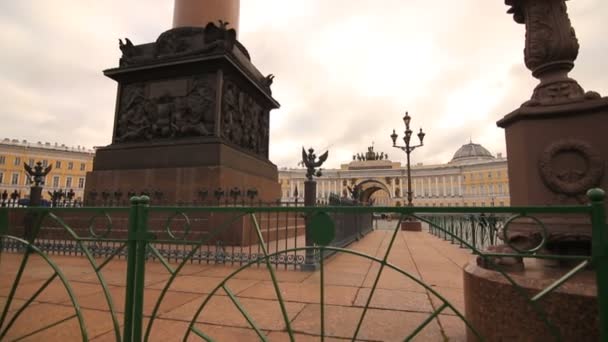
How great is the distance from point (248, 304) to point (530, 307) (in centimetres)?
262

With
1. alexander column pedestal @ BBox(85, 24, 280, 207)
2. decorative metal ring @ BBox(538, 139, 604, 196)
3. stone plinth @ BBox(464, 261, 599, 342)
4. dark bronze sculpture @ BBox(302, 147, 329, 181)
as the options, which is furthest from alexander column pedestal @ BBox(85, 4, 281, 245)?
decorative metal ring @ BBox(538, 139, 604, 196)

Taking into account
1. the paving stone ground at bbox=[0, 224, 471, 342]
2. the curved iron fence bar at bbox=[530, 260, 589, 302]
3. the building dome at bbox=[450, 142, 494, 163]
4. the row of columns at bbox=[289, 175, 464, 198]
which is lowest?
the paving stone ground at bbox=[0, 224, 471, 342]

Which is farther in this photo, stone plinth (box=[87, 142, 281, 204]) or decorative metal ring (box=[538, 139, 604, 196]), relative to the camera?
stone plinth (box=[87, 142, 281, 204])

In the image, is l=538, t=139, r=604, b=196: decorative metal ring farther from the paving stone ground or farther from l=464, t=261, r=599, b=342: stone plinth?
the paving stone ground

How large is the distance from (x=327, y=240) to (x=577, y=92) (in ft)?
7.96

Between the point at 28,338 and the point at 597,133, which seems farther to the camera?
the point at 28,338

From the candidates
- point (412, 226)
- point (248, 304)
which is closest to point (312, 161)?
point (248, 304)

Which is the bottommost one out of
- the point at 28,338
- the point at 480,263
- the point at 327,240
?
the point at 28,338

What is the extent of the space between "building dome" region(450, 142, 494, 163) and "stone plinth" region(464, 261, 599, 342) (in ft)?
383

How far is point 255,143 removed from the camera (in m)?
10.5

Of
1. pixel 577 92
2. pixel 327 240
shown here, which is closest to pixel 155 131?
pixel 327 240

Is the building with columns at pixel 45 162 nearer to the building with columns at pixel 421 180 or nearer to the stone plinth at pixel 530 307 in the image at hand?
the building with columns at pixel 421 180

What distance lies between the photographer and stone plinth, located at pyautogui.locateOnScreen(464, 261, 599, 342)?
169 cm

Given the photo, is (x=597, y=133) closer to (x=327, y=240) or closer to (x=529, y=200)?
(x=529, y=200)
